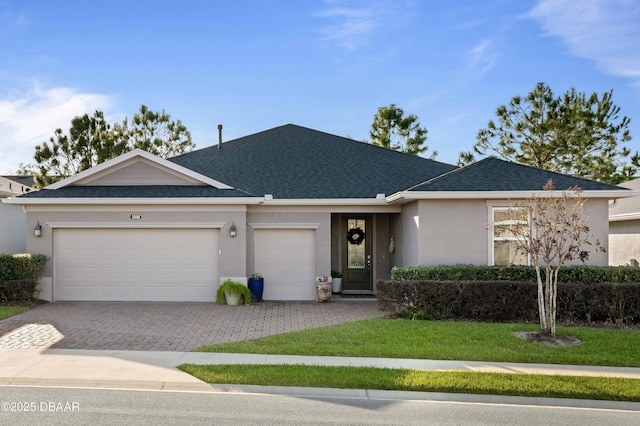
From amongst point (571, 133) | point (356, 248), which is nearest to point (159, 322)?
point (356, 248)

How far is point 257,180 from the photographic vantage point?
1712 cm

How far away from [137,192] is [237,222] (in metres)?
3.21

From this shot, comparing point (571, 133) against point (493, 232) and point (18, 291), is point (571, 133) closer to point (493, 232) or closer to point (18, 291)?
point (493, 232)

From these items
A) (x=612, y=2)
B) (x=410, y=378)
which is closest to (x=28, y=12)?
(x=410, y=378)

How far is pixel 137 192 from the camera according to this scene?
49.2 feet

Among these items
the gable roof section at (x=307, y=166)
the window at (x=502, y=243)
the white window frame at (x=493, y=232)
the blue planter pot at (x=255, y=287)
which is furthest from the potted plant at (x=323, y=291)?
the window at (x=502, y=243)

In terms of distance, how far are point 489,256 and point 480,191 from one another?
6.14ft

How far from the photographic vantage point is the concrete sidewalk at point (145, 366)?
7008 millimetres

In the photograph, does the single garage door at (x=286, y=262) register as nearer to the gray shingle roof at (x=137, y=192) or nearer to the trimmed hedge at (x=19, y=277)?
the gray shingle roof at (x=137, y=192)

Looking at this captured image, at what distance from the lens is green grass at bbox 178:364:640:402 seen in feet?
22.1

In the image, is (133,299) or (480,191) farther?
(133,299)

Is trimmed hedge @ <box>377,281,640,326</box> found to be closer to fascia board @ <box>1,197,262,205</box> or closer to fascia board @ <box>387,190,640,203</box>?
fascia board @ <box>387,190,640,203</box>

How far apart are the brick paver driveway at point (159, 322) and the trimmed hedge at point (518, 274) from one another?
70.9 inches

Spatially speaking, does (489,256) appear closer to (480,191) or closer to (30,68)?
(480,191)
